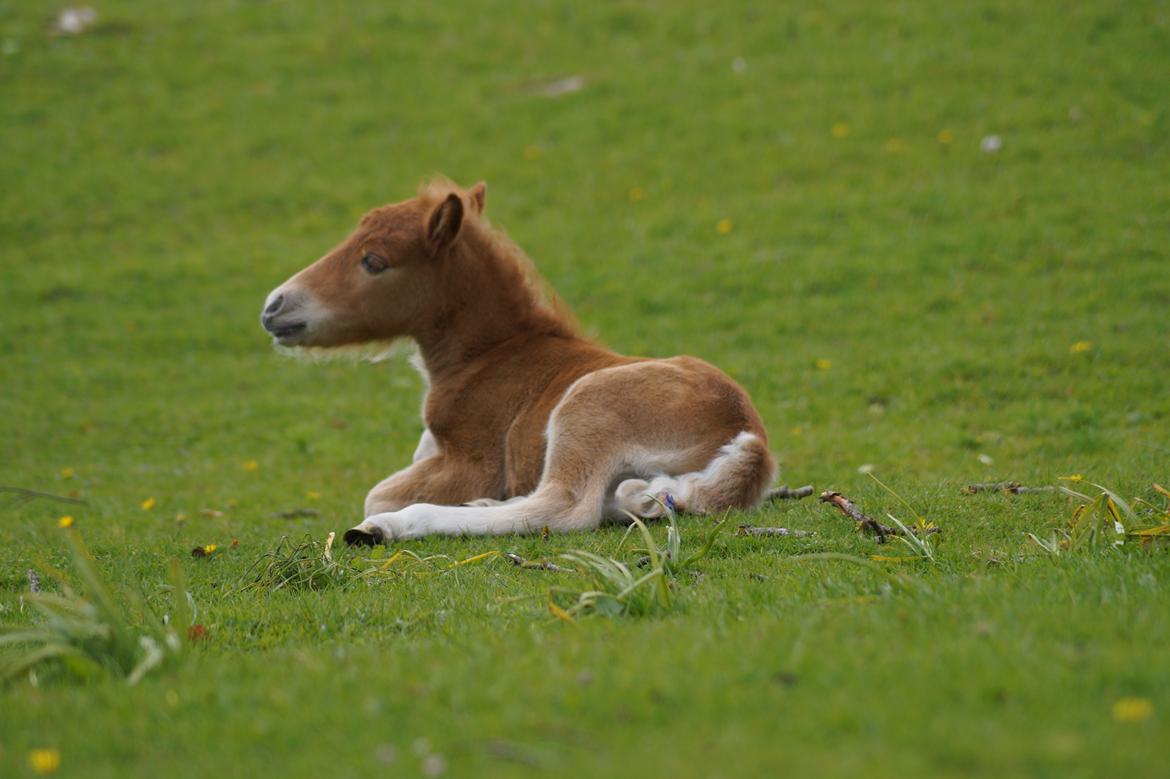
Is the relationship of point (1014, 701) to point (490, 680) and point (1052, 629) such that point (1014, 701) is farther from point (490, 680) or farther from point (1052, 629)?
point (490, 680)

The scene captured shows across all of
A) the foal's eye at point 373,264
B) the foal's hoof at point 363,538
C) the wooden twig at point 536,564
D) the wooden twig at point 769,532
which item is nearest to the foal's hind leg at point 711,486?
the wooden twig at point 769,532

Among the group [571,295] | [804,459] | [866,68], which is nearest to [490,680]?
[804,459]

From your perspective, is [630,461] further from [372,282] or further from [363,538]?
[372,282]

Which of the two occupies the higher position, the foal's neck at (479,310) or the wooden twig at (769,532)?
the foal's neck at (479,310)

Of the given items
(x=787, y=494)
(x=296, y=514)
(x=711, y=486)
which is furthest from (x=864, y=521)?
(x=296, y=514)

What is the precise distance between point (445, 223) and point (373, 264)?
0.53 meters

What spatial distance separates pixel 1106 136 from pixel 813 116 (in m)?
4.18

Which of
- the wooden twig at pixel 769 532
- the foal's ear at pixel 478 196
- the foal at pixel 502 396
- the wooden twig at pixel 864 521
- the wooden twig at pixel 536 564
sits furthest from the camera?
the foal's ear at pixel 478 196

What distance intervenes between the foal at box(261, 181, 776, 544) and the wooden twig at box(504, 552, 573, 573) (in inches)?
27.6

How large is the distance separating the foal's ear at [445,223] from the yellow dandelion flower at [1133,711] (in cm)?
507

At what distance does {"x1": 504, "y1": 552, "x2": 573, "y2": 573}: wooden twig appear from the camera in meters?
5.37

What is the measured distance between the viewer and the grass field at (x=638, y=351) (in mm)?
3275

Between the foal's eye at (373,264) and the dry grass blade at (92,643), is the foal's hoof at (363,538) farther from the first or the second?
the dry grass blade at (92,643)

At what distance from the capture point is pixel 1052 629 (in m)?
3.75
